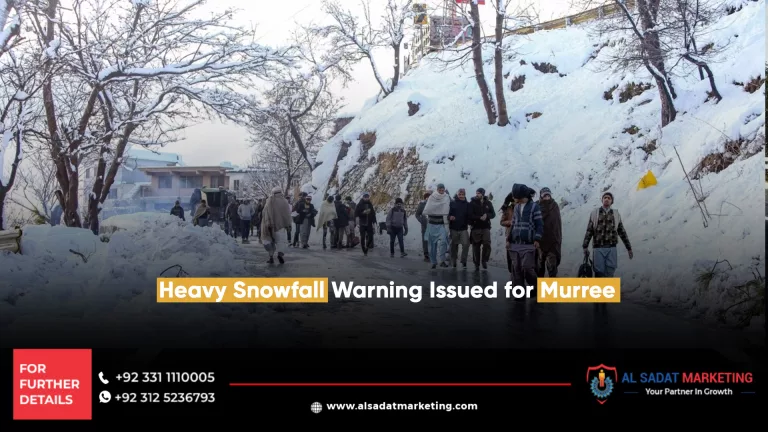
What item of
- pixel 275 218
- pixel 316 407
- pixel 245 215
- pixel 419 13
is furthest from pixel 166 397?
pixel 245 215

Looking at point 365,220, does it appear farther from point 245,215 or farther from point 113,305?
point 113,305

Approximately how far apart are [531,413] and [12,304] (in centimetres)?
281

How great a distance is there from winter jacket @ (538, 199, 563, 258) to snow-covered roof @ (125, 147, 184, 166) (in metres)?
4.53

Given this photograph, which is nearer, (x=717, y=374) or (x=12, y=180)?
(x=717, y=374)

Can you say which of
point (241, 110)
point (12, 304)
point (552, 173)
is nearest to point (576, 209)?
point (552, 173)

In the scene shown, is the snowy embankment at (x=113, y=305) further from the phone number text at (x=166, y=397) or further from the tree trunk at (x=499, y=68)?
the tree trunk at (x=499, y=68)

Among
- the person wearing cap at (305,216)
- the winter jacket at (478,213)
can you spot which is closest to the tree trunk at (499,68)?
the person wearing cap at (305,216)

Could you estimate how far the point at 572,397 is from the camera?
106 inches

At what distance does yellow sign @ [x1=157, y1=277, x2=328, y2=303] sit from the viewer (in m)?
3.13

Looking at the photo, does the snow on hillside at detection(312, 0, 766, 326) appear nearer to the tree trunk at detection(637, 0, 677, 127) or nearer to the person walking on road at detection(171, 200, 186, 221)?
the tree trunk at detection(637, 0, 677, 127)

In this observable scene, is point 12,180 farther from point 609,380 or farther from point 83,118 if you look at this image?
point 609,380

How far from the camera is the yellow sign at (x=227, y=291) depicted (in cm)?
313

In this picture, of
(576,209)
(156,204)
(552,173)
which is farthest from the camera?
(552,173)

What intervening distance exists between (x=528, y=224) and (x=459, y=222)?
389 centimetres
